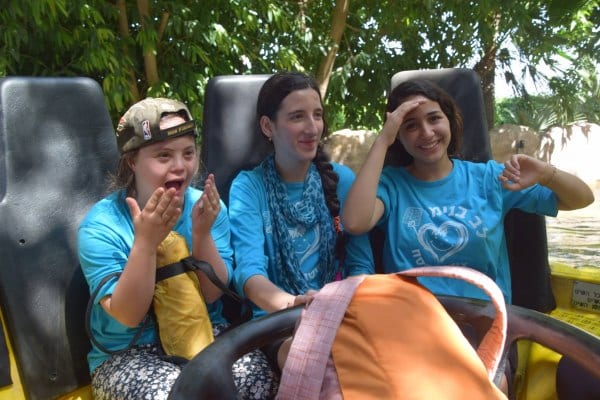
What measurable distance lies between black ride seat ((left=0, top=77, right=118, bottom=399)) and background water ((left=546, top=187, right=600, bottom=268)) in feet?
8.31

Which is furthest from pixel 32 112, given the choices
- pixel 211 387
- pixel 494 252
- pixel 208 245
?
pixel 494 252

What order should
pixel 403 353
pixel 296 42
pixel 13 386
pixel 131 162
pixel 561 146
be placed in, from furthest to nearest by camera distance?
1. pixel 561 146
2. pixel 296 42
3. pixel 131 162
4. pixel 13 386
5. pixel 403 353

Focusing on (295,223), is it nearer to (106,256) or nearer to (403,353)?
(106,256)

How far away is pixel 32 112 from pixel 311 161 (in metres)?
0.86

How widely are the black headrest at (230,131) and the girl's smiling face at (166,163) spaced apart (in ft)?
1.21

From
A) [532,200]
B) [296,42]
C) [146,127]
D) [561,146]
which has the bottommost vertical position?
[561,146]

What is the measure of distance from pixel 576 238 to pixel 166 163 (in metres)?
4.25

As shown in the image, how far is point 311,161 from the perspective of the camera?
1.94m

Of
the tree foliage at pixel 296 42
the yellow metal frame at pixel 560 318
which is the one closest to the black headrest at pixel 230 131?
the yellow metal frame at pixel 560 318

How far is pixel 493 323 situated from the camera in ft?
3.25

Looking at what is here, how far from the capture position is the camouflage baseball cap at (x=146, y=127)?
1.56 metres

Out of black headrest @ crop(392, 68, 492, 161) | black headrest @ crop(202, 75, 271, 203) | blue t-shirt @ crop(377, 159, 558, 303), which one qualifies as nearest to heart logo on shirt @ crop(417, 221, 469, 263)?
blue t-shirt @ crop(377, 159, 558, 303)

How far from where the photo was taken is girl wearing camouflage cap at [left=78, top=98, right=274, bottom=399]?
1340 millimetres

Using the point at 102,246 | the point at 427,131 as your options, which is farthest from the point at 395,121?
the point at 102,246
